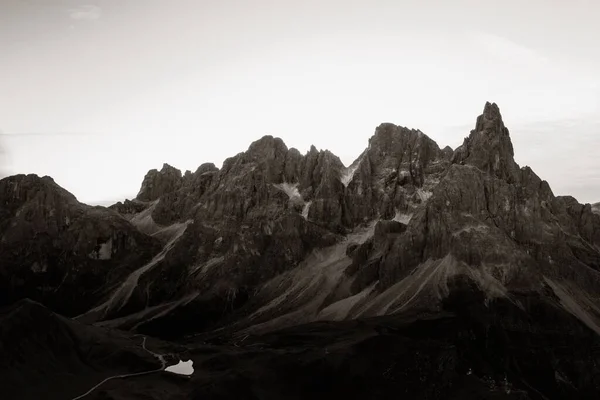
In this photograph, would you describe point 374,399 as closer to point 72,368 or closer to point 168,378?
point 168,378

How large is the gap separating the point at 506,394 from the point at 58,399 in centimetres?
14689

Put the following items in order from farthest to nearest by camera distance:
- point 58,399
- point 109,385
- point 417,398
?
1. point 417,398
2. point 109,385
3. point 58,399

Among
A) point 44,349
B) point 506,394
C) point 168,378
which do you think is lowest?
point 506,394

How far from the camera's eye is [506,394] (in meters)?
197

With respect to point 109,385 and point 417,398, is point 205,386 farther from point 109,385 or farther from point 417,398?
point 417,398

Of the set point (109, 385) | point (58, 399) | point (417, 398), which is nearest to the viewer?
point (58, 399)

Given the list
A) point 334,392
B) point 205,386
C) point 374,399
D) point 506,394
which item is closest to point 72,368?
point 205,386

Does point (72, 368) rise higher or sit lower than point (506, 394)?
higher

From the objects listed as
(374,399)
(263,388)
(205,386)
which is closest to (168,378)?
(205,386)

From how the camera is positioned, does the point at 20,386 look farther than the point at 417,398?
No

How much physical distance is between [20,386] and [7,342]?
24.4 m

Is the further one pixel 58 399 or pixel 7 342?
pixel 7 342

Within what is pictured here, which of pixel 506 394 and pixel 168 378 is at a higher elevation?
pixel 168 378

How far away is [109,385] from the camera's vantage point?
18412 centimetres
